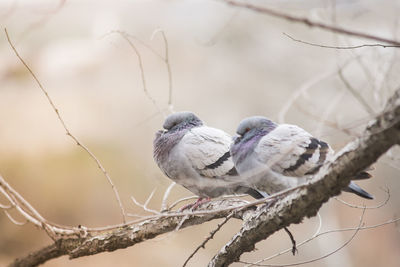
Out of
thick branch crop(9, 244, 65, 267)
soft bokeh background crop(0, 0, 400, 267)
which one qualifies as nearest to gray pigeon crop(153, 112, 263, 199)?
thick branch crop(9, 244, 65, 267)

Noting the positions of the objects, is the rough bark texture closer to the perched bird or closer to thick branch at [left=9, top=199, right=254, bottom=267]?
thick branch at [left=9, top=199, right=254, bottom=267]

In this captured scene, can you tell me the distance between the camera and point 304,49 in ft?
23.7

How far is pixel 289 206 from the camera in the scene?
1.61 meters

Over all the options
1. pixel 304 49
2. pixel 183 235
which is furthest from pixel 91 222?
pixel 304 49

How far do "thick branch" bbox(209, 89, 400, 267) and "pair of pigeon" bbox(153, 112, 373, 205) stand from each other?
19 centimetres

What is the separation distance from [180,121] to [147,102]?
12.7 feet

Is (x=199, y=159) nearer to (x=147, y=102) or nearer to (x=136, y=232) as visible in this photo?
(x=136, y=232)

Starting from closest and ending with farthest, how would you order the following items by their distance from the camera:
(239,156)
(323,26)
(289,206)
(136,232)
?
(323,26)
(289,206)
(239,156)
(136,232)

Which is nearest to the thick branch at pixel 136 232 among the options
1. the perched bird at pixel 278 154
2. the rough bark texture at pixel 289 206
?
the rough bark texture at pixel 289 206

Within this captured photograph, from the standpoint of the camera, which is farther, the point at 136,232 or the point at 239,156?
the point at 136,232

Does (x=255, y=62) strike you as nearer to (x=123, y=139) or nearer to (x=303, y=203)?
(x=123, y=139)

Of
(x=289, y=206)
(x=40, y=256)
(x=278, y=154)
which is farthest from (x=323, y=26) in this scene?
(x=40, y=256)

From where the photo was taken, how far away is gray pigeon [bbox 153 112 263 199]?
2.36 m

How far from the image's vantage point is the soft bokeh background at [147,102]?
533 centimetres
